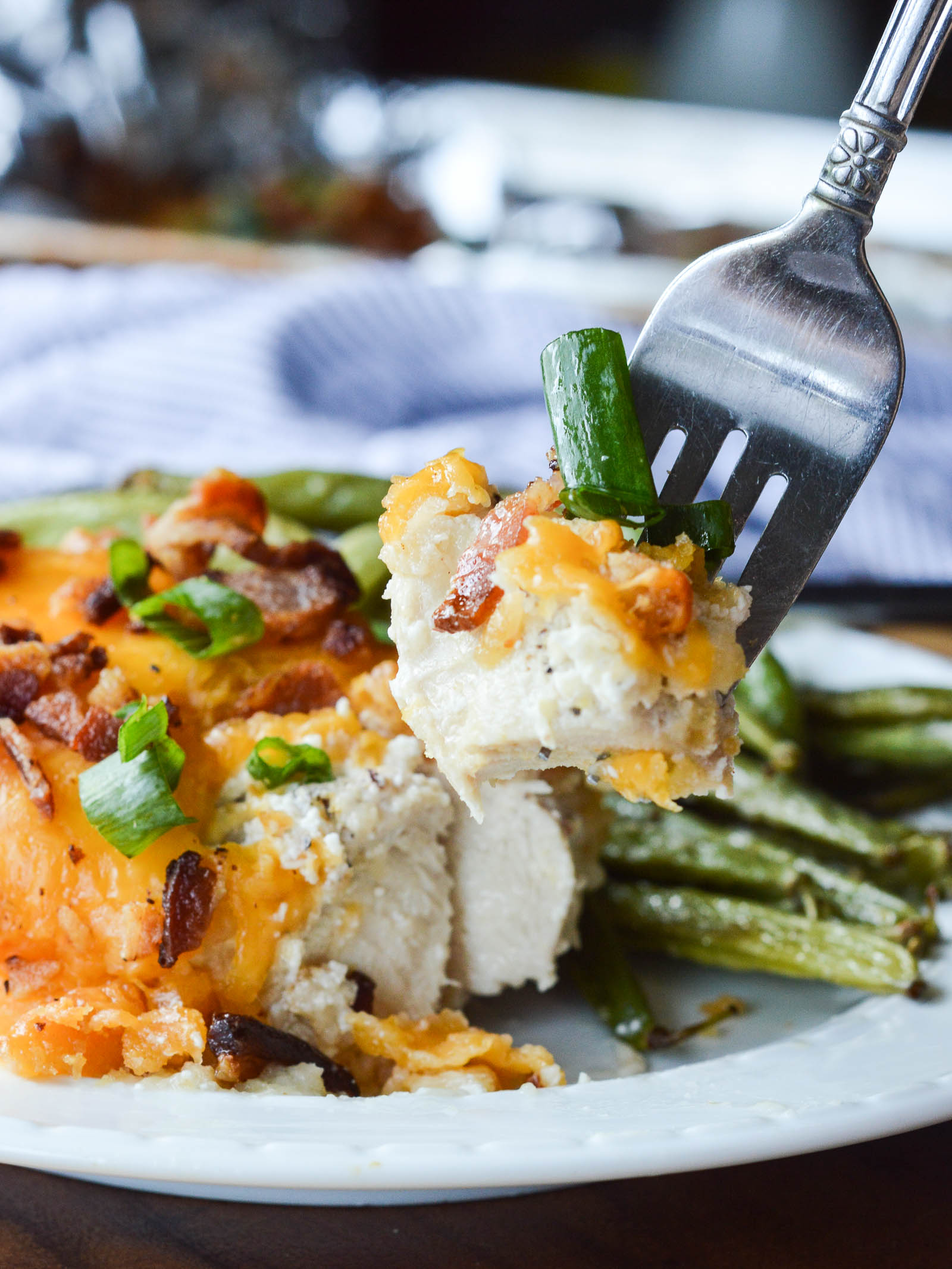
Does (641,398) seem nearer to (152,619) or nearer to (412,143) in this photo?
(152,619)

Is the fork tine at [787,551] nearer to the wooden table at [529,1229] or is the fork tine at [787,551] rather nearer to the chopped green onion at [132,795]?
the wooden table at [529,1229]

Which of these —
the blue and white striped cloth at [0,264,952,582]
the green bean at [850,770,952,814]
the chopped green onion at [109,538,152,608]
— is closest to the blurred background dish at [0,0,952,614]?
the blue and white striped cloth at [0,264,952,582]

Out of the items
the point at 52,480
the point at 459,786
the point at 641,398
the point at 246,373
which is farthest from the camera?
the point at 246,373

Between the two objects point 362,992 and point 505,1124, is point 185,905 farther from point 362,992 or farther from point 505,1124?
point 505,1124

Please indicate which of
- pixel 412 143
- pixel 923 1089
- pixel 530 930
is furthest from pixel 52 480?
pixel 412 143

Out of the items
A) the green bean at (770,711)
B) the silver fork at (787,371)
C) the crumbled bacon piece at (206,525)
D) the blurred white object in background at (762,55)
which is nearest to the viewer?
the silver fork at (787,371)

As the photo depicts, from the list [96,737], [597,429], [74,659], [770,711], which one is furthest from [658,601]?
[770,711]

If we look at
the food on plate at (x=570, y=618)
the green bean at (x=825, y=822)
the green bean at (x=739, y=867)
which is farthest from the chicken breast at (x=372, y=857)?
the green bean at (x=825, y=822)
